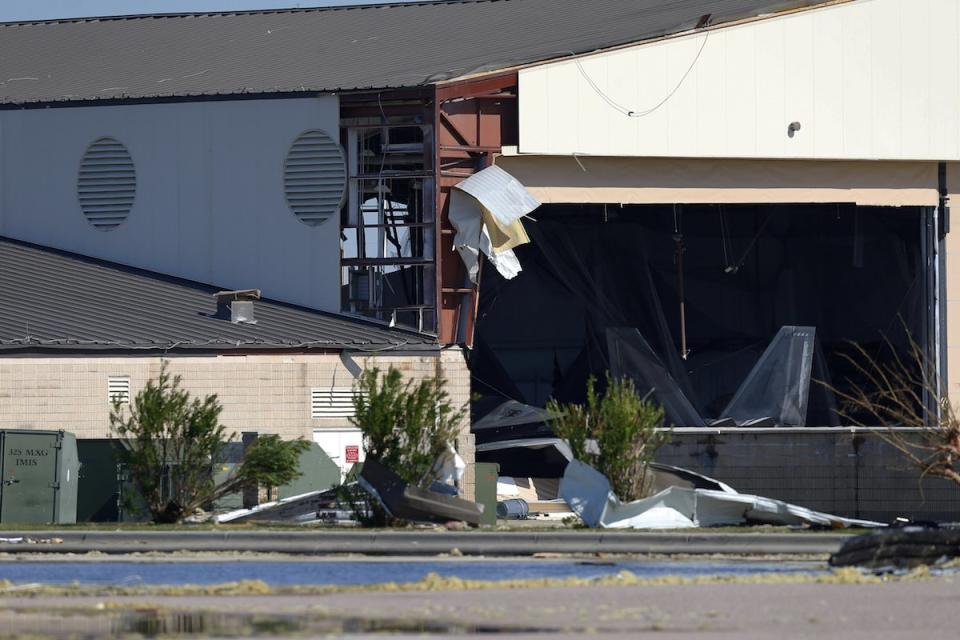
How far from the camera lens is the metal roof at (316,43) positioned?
1357 inches

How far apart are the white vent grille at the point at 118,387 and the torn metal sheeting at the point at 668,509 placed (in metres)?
10.6

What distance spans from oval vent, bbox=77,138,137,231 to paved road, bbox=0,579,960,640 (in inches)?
889

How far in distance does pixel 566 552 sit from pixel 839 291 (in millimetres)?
25306

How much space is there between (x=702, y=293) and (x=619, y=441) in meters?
22.4

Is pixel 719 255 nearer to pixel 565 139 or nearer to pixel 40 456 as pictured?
pixel 565 139

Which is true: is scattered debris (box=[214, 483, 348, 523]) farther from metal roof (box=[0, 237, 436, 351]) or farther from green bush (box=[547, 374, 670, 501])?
metal roof (box=[0, 237, 436, 351])

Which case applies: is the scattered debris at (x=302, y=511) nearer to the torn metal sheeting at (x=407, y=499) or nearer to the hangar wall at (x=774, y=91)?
the torn metal sheeting at (x=407, y=499)

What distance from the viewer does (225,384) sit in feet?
97.6

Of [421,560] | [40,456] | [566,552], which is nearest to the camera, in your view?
[421,560]

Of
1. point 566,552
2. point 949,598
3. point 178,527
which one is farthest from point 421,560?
point 949,598

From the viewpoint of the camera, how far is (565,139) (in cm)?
3328

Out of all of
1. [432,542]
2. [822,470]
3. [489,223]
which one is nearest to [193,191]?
[489,223]

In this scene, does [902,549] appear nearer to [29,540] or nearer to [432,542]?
[432,542]

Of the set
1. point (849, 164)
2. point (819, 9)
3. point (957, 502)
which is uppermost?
Answer: point (819, 9)
